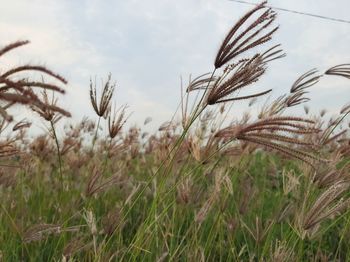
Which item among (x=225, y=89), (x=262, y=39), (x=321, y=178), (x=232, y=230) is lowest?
(x=232, y=230)

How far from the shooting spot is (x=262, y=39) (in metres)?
1.80

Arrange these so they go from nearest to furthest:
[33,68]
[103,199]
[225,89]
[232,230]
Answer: [33,68], [225,89], [232,230], [103,199]

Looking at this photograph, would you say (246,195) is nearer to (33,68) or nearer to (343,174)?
(343,174)

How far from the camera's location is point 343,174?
2598 mm

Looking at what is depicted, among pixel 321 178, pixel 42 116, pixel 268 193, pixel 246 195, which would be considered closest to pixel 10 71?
pixel 42 116

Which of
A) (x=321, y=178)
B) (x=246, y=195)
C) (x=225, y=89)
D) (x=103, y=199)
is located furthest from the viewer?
(x=103, y=199)

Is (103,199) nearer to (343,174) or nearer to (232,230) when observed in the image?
(232,230)

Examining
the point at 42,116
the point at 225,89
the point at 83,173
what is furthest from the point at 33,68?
the point at 83,173

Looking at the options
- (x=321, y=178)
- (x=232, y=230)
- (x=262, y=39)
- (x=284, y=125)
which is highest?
(x=262, y=39)

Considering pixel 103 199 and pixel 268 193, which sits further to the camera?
pixel 268 193

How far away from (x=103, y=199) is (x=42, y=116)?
2489 mm

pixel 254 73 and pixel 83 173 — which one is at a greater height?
pixel 254 73

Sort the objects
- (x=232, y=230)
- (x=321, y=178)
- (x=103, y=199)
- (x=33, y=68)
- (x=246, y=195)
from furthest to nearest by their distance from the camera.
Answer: (x=103, y=199) → (x=246, y=195) → (x=232, y=230) → (x=321, y=178) → (x=33, y=68)

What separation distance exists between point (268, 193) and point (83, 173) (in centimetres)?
220
